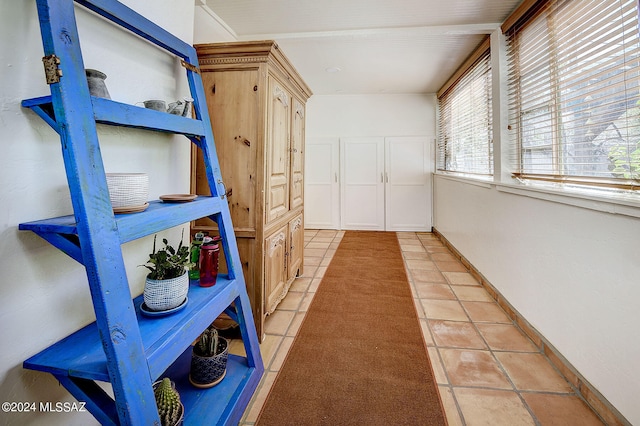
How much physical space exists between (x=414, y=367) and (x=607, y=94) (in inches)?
69.3

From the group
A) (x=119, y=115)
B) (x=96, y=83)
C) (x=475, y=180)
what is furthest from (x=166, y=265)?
(x=475, y=180)

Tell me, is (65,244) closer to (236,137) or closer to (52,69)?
(52,69)

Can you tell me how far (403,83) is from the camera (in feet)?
15.2

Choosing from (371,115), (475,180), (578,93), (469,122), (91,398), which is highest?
(371,115)

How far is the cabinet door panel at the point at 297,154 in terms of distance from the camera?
2.46 m

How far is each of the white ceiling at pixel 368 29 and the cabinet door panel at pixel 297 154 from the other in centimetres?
86

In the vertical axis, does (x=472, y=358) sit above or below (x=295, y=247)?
below

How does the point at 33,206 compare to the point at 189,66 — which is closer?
the point at 33,206

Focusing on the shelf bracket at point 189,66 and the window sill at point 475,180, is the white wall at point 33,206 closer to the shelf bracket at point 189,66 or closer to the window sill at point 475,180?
the shelf bracket at point 189,66

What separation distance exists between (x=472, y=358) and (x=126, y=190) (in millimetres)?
1976

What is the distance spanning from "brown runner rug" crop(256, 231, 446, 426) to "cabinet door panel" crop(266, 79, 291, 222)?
90 centimetres

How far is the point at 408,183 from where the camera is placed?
533 cm

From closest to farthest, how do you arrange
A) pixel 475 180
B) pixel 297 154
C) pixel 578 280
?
pixel 578 280 → pixel 297 154 → pixel 475 180

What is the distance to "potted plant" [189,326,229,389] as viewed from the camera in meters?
1.21
